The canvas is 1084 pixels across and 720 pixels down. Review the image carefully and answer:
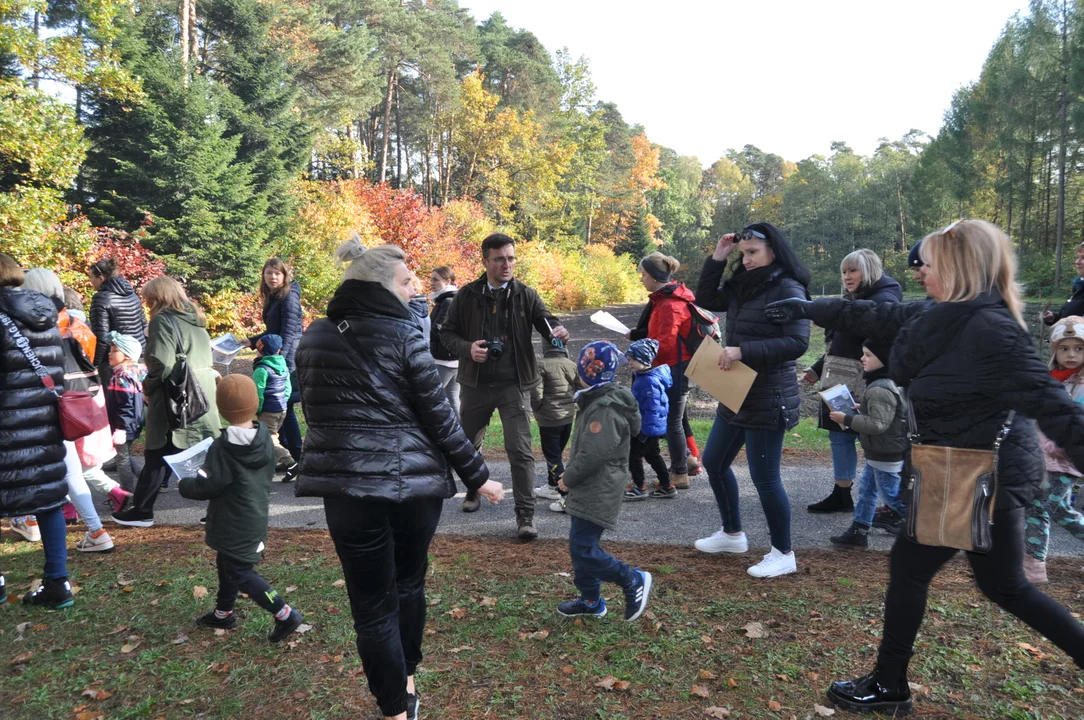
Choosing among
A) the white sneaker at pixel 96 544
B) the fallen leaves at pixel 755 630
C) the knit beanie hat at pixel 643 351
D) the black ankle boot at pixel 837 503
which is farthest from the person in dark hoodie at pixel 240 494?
the black ankle boot at pixel 837 503

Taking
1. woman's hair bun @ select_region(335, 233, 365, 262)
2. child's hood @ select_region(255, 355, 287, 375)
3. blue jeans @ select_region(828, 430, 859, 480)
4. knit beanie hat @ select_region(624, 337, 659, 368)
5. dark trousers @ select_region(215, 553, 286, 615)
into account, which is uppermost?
woman's hair bun @ select_region(335, 233, 365, 262)

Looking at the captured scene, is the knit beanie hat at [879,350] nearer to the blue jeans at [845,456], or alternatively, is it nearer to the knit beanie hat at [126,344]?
the blue jeans at [845,456]

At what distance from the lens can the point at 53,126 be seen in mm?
11852

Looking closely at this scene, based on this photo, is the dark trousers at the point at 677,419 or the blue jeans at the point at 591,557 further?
the dark trousers at the point at 677,419

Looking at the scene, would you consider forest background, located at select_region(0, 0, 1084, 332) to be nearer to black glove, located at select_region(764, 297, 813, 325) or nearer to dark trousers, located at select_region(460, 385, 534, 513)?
dark trousers, located at select_region(460, 385, 534, 513)

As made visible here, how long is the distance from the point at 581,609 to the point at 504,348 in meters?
2.09

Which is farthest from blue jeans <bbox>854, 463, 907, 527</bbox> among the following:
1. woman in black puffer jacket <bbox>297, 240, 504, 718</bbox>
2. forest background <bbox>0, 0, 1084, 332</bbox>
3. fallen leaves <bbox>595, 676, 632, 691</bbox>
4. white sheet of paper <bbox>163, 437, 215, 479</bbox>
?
forest background <bbox>0, 0, 1084, 332</bbox>

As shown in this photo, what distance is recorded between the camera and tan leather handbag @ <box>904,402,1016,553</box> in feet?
9.16

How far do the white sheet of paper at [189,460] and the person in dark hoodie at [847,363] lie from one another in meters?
4.36

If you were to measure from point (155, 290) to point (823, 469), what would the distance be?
21.8 feet

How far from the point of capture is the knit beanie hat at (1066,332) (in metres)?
4.60

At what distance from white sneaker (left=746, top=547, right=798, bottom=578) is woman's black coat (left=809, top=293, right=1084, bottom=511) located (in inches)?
75.5

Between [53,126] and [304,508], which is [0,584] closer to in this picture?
[304,508]

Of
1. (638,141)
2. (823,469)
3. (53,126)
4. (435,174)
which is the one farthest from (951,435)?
(638,141)
